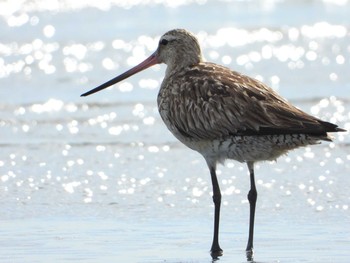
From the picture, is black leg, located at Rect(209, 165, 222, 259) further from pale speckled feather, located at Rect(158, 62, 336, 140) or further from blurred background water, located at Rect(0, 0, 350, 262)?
pale speckled feather, located at Rect(158, 62, 336, 140)

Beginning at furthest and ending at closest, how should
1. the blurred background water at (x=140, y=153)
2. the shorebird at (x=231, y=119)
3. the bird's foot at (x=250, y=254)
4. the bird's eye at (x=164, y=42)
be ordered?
1. the bird's eye at (x=164, y=42)
2. the blurred background water at (x=140, y=153)
3. the shorebird at (x=231, y=119)
4. the bird's foot at (x=250, y=254)

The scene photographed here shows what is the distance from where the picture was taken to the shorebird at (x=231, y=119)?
7355mm

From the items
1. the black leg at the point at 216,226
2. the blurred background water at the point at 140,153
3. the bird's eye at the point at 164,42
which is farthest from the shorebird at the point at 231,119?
the blurred background water at the point at 140,153

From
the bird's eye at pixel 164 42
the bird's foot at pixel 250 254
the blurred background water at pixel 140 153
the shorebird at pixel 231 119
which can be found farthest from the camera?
the bird's eye at pixel 164 42

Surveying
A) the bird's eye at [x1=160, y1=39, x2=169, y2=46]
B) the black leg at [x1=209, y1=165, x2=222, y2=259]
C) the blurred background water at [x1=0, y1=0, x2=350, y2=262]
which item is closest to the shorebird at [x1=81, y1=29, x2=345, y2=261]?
the black leg at [x1=209, y1=165, x2=222, y2=259]

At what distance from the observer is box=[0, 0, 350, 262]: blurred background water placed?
773cm

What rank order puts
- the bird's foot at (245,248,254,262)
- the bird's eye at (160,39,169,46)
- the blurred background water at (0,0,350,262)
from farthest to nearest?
the bird's eye at (160,39,169,46)
the blurred background water at (0,0,350,262)
the bird's foot at (245,248,254,262)

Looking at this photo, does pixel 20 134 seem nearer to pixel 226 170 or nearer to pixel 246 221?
pixel 226 170

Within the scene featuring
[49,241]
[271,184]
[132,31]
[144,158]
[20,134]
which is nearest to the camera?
[49,241]

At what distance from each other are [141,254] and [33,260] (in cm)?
75

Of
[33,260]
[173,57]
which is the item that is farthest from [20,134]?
[33,260]

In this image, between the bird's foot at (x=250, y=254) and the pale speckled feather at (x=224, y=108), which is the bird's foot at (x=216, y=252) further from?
the pale speckled feather at (x=224, y=108)

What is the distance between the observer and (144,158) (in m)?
10.4

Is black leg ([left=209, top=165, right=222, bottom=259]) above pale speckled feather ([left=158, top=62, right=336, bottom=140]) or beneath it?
beneath
